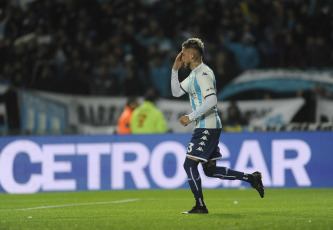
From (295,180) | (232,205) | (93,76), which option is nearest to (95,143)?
(93,76)

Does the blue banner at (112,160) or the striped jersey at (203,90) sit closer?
the striped jersey at (203,90)

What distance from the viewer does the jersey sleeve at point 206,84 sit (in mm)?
8266

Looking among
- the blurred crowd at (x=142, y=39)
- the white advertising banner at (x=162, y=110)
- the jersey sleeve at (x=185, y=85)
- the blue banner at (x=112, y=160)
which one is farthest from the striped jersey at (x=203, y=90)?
the blurred crowd at (x=142, y=39)

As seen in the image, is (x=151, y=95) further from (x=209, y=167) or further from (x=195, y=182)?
(x=195, y=182)

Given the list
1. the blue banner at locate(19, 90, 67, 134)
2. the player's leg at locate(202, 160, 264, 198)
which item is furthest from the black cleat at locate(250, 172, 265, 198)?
the blue banner at locate(19, 90, 67, 134)

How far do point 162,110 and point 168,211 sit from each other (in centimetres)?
780

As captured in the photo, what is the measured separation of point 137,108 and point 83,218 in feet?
25.7

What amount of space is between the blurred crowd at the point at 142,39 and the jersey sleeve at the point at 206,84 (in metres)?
8.12

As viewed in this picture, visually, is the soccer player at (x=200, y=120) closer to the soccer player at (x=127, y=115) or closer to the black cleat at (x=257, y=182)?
the black cleat at (x=257, y=182)

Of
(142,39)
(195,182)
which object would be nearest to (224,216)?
(195,182)

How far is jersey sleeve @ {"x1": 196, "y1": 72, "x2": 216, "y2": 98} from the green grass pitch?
4.60 ft

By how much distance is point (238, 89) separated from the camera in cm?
1642

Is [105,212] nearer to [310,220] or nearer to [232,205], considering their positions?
[232,205]

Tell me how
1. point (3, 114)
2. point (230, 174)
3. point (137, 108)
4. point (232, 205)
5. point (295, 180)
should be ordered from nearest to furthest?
point (230, 174) → point (232, 205) → point (295, 180) → point (137, 108) → point (3, 114)
